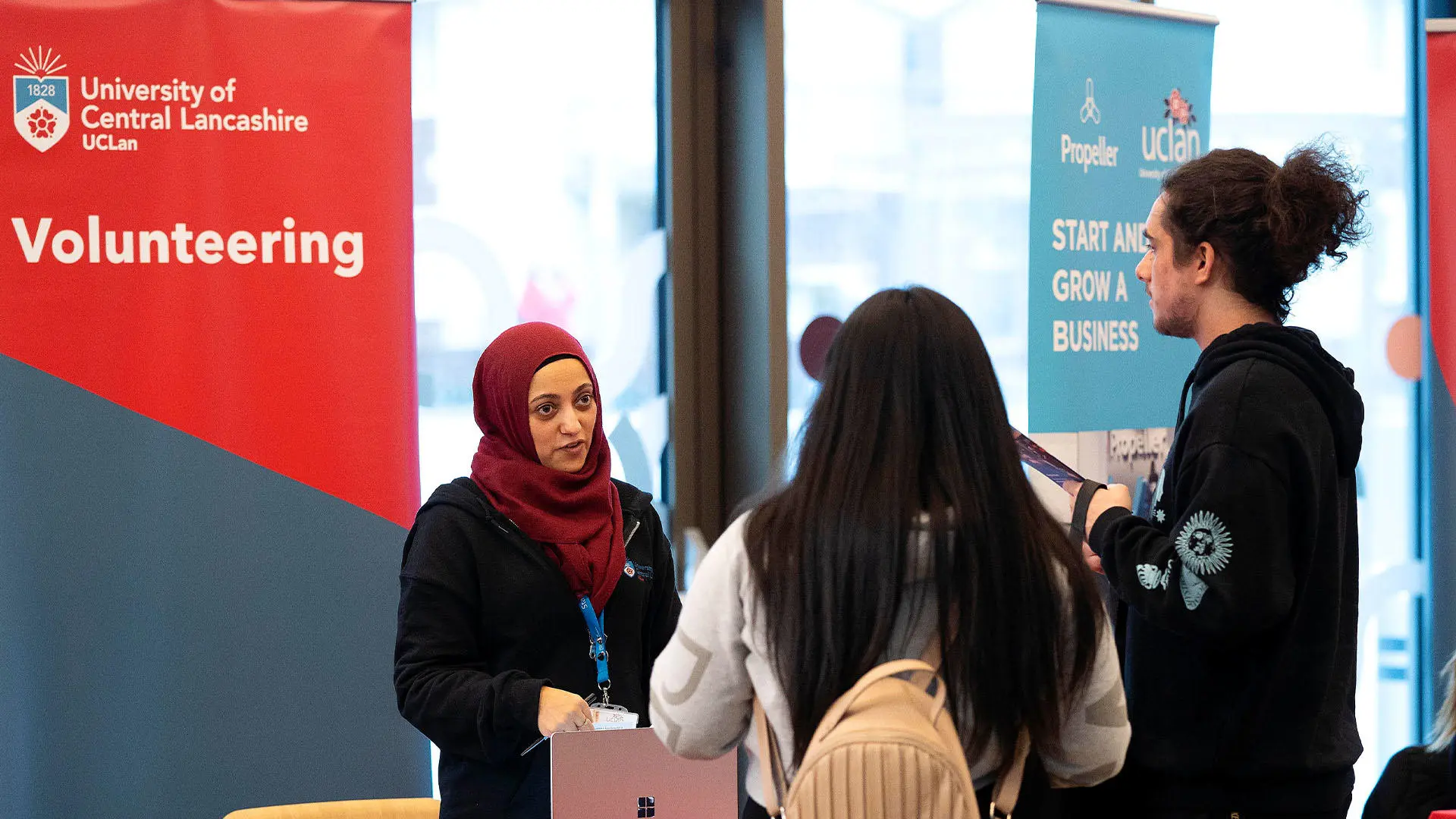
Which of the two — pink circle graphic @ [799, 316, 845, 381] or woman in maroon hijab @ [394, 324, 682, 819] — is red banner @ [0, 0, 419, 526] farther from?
pink circle graphic @ [799, 316, 845, 381]

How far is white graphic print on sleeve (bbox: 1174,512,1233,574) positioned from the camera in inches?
72.2

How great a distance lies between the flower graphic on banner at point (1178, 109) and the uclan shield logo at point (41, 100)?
2.81 meters

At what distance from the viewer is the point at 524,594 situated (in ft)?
7.04

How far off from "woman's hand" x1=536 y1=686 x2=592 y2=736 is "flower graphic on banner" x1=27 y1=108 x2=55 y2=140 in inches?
67.9

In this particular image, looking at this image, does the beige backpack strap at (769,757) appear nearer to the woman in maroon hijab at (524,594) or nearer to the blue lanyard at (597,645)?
the woman in maroon hijab at (524,594)

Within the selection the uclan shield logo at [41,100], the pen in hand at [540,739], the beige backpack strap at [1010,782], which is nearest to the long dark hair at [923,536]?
the beige backpack strap at [1010,782]

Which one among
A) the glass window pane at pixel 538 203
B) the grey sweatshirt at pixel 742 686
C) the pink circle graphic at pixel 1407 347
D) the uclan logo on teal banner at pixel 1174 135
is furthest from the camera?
the pink circle graphic at pixel 1407 347

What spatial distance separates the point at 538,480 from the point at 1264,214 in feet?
4.02

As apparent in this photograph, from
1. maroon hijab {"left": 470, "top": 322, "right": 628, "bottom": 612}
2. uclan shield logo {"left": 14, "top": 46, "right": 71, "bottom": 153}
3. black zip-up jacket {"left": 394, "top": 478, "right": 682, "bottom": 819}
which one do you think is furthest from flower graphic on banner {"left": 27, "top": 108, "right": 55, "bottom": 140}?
black zip-up jacket {"left": 394, "top": 478, "right": 682, "bottom": 819}

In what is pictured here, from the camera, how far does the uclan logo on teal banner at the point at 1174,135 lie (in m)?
3.71

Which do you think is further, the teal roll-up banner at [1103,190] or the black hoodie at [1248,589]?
the teal roll-up banner at [1103,190]

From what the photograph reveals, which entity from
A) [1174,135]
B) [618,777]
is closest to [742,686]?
[618,777]

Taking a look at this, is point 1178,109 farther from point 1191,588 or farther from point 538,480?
point 538,480

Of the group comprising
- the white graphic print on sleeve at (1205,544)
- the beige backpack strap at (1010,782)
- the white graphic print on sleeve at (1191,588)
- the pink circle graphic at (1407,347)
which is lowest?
the beige backpack strap at (1010,782)
